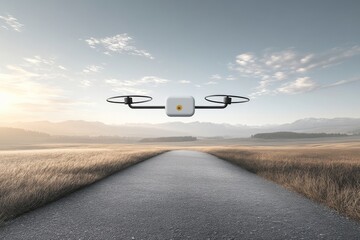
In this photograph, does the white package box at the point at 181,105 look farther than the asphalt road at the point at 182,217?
Yes

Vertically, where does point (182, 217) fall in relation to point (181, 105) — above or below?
below

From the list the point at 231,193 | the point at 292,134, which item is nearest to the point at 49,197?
the point at 231,193

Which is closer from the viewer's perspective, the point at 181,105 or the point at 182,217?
the point at 181,105

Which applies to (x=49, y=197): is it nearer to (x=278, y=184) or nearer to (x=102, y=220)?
(x=102, y=220)

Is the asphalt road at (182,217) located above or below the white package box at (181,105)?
below

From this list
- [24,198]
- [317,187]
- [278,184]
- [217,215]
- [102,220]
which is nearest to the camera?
[102,220]
